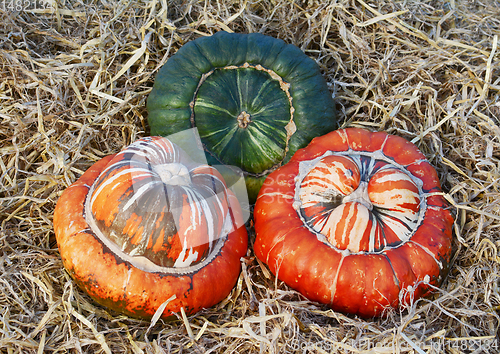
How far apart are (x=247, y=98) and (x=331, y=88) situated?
83 cm

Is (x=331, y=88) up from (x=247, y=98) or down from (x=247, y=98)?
down

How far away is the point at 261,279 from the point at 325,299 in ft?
1.63

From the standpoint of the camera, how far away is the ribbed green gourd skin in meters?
2.88

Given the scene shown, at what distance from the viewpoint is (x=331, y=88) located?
133 inches

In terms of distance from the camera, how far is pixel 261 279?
266 cm

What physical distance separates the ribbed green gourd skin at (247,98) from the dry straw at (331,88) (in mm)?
395

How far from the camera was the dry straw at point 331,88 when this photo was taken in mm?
2162

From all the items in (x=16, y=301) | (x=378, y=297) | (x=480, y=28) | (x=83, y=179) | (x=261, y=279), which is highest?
(x=480, y=28)

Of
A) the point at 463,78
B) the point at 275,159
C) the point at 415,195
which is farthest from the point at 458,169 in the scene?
the point at 275,159

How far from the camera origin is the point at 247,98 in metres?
2.96

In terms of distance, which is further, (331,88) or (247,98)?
(331,88)

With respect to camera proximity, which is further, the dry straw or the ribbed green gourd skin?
the ribbed green gourd skin

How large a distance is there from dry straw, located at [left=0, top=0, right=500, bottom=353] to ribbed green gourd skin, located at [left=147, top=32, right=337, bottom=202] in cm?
39

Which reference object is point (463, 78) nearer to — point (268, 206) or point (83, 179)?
point (268, 206)
